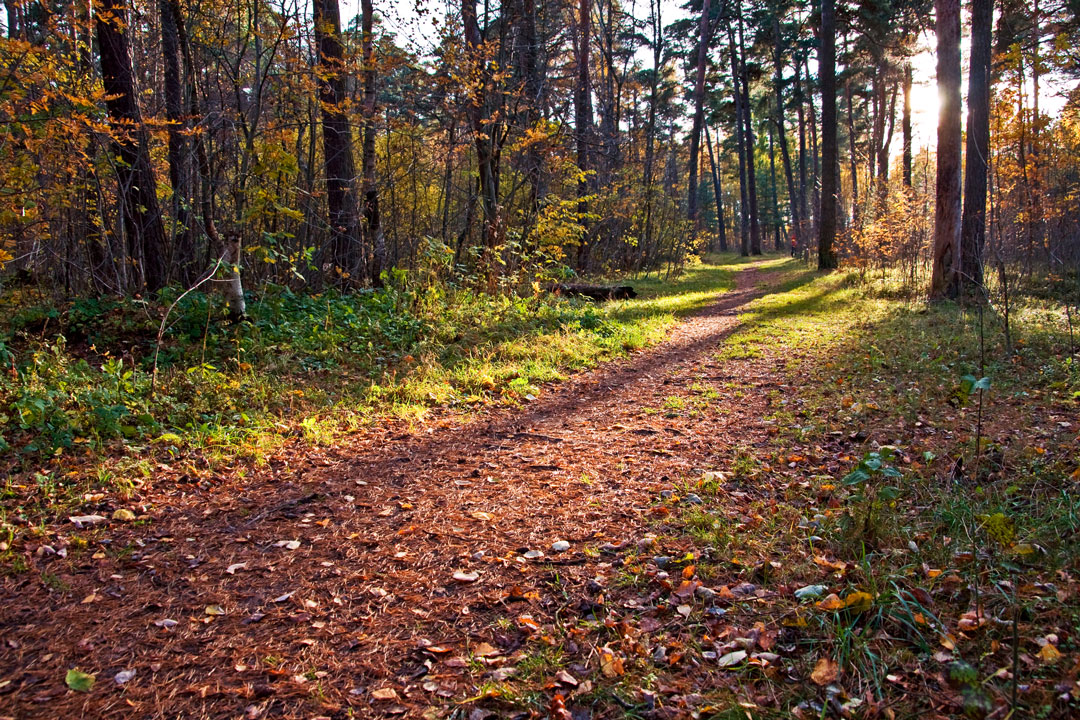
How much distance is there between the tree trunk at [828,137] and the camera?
1540 centimetres

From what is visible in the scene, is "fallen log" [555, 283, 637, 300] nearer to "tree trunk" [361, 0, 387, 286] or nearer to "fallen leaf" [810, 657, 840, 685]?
"tree trunk" [361, 0, 387, 286]

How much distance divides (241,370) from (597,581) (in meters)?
4.23

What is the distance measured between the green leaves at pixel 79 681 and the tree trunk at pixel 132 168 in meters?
6.27

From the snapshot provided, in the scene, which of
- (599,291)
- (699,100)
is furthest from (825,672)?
(699,100)

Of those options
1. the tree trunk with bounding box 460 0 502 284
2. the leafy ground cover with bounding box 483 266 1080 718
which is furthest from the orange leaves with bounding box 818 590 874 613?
the tree trunk with bounding box 460 0 502 284

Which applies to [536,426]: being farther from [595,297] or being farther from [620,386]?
[595,297]

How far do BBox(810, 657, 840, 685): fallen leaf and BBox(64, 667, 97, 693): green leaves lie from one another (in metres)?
2.50

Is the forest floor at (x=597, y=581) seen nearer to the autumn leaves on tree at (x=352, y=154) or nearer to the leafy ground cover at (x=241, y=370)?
the leafy ground cover at (x=241, y=370)

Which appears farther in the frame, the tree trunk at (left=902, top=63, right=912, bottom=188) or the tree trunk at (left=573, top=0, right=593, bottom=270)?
the tree trunk at (left=902, top=63, right=912, bottom=188)

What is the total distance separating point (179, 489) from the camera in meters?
3.62

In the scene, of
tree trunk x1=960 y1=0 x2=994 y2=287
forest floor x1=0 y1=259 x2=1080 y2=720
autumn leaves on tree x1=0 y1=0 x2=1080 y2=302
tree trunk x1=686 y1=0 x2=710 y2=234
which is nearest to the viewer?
forest floor x1=0 y1=259 x2=1080 y2=720

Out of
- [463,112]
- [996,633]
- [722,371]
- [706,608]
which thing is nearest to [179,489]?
[706,608]

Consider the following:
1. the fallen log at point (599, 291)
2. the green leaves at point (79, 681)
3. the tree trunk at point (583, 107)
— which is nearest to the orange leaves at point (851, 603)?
the green leaves at point (79, 681)

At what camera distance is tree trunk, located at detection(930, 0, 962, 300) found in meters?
8.65
